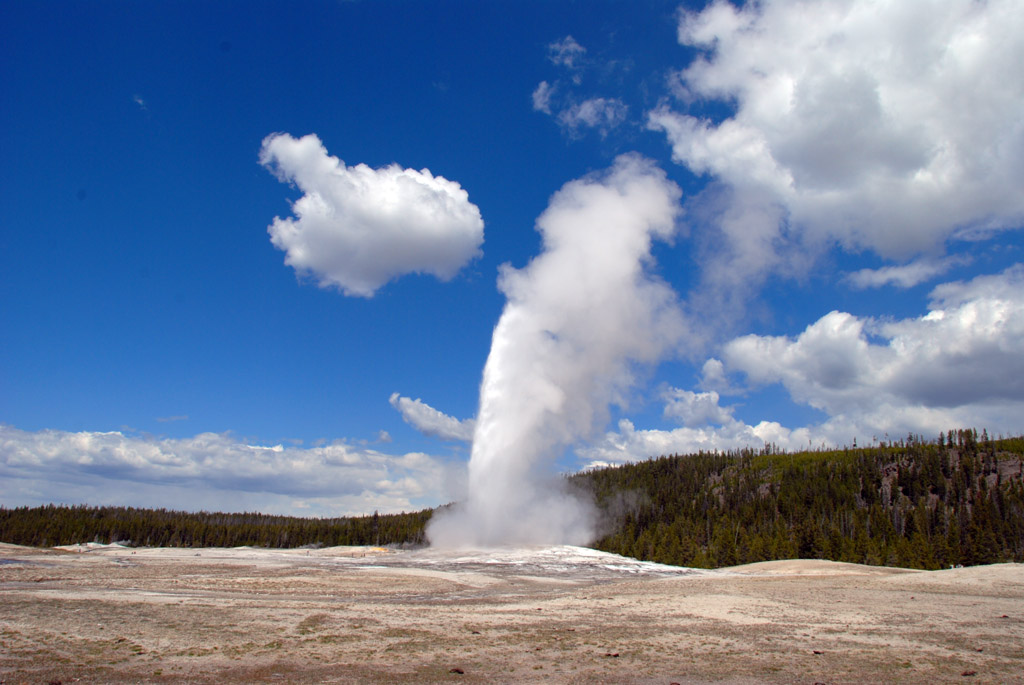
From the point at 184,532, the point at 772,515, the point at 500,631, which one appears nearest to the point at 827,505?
the point at 772,515

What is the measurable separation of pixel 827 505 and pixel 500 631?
4471 inches

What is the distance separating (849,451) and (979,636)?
16048 cm

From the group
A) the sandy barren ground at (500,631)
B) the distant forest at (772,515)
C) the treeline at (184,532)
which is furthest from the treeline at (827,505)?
the sandy barren ground at (500,631)

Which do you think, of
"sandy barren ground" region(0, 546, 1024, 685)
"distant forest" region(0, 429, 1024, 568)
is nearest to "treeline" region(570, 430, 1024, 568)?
"distant forest" region(0, 429, 1024, 568)

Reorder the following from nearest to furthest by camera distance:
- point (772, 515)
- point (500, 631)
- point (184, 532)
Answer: point (500, 631) → point (772, 515) → point (184, 532)

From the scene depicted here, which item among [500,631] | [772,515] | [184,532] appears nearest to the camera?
[500,631]

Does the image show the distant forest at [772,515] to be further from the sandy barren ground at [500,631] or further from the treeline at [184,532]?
the sandy barren ground at [500,631]

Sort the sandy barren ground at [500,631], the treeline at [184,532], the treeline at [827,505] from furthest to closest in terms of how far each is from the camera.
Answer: the treeline at [184,532] < the treeline at [827,505] < the sandy barren ground at [500,631]

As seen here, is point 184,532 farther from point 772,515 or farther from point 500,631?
point 500,631

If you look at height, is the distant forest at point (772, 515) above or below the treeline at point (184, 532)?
above

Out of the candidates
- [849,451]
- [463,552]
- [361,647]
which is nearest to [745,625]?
[361,647]

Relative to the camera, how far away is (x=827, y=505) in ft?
366

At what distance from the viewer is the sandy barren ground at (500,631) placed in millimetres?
11758

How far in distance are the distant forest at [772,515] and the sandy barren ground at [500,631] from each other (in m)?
47.8
